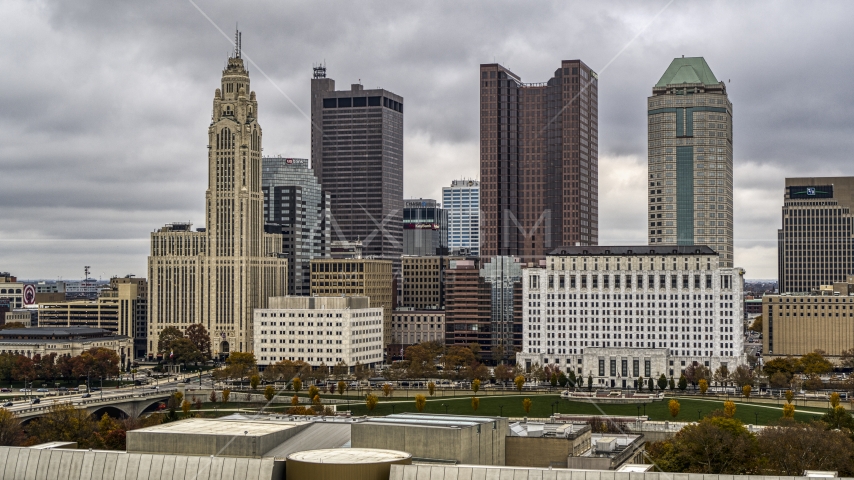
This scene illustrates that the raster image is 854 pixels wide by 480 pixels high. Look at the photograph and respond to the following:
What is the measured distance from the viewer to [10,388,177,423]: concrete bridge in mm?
172500

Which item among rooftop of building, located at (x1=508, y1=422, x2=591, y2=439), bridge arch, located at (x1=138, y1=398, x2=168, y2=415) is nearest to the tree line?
rooftop of building, located at (x1=508, y1=422, x2=591, y2=439)

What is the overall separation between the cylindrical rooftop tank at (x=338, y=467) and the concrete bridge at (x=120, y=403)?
96.1 metres

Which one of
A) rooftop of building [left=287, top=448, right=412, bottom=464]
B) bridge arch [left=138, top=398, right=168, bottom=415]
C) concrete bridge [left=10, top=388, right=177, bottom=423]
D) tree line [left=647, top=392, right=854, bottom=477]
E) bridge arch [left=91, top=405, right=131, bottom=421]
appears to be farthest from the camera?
bridge arch [left=138, top=398, right=168, bottom=415]

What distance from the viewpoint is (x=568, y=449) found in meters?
103

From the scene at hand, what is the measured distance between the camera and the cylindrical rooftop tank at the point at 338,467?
72.2 metres

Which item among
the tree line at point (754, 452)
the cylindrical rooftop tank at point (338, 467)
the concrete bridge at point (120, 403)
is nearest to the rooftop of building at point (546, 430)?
the tree line at point (754, 452)

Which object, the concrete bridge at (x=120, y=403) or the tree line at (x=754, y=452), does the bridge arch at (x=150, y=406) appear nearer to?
the concrete bridge at (x=120, y=403)

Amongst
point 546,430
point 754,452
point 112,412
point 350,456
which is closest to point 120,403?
point 112,412

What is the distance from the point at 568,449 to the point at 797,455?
20070 mm

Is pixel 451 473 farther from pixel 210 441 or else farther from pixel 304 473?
pixel 210 441

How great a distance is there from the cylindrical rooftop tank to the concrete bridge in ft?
315

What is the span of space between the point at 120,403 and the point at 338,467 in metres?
114

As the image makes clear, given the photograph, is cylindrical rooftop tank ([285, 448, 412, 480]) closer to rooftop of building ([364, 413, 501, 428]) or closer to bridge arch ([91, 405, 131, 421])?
rooftop of building ([364, 413, 501, 428])

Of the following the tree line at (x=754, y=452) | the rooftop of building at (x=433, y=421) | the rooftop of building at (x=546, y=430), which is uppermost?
the rooftop of building at (x=433, y=421)
